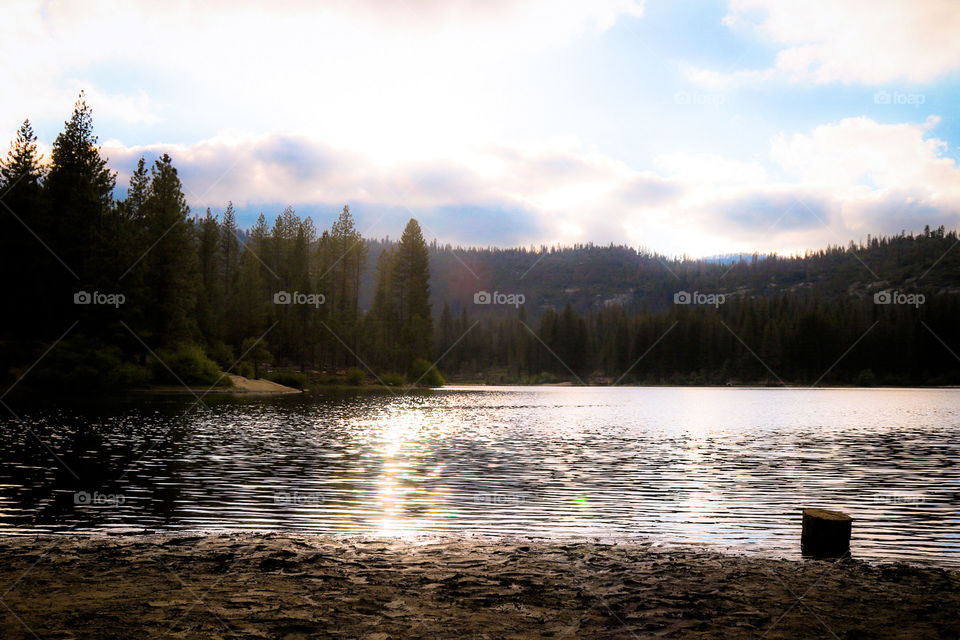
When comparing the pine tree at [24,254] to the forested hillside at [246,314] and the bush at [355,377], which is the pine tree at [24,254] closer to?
the forested hillside at [246,314]

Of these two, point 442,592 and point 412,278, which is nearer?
point 442,592

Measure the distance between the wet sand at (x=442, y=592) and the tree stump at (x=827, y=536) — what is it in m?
0.79

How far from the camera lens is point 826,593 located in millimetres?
8539

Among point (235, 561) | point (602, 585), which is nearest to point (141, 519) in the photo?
point (235, 561)

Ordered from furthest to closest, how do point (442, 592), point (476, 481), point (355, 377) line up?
point (355, 377) < point (476, 481) < point (442, 592)

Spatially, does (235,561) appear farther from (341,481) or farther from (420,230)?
(420,230)

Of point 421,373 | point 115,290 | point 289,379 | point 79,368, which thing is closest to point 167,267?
point 115,290

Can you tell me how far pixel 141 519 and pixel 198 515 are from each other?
1.09m
